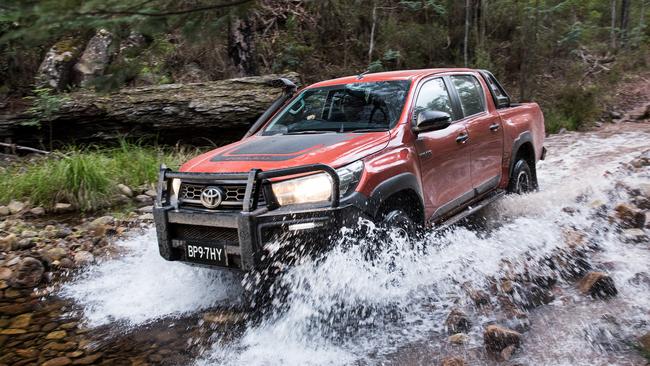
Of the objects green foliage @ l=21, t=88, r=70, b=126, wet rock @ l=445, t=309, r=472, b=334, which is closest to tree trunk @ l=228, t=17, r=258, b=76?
green foliage @ l=21, t=88, r=70, b=126

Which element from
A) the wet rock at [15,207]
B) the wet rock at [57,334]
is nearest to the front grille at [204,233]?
the wet rock at [57,334]

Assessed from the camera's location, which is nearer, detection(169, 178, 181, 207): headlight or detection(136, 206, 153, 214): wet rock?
detection(169, 178, 181, 207): headlight

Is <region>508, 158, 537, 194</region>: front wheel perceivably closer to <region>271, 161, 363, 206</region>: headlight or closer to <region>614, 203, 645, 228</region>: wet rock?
<region>614, 203, 645, 228</region>: wet rock

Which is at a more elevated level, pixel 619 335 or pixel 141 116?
pixel 141 116

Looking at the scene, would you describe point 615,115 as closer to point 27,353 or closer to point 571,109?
point 571,109

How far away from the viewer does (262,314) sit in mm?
3920

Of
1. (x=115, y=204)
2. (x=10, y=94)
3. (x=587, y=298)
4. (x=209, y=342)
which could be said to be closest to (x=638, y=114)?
(x=587, y=298)

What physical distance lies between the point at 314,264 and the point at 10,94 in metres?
9.85

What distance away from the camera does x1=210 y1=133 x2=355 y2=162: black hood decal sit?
156 inches

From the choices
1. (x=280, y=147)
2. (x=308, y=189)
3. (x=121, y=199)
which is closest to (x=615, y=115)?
(x=121, y=199)

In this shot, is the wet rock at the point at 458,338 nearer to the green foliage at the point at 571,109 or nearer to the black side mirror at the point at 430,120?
the black side mirror at the point at 430,120

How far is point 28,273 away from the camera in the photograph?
Result: 4.97 m

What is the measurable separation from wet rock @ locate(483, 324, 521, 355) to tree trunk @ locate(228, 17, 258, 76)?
8880mm

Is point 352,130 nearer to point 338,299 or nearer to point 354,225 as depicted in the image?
point 354,225
